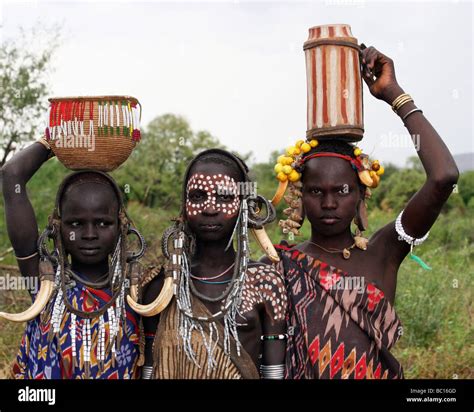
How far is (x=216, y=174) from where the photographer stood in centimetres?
350

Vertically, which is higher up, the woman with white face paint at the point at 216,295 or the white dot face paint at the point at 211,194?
the white dot face paint at the point at 211,194

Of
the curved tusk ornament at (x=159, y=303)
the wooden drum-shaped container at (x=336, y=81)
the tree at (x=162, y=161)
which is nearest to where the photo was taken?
the curved tusk ornament at (x=159, y=303)

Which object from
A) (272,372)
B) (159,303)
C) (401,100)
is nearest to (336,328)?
(272,372)

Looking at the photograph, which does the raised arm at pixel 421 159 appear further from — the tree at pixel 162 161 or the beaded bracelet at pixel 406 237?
the tree at pixel 162 161

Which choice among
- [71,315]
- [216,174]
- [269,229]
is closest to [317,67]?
[216,174]

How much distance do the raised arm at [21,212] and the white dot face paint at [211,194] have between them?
2.55ft

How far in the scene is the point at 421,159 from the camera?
3660mm

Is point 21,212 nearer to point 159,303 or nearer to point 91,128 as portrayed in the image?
point 91,128

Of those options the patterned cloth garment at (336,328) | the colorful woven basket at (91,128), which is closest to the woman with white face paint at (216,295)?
the patterned cloth garment at (336,328)

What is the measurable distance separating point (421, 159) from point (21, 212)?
1.95 meters

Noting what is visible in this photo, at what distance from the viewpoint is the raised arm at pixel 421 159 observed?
356 centimetres

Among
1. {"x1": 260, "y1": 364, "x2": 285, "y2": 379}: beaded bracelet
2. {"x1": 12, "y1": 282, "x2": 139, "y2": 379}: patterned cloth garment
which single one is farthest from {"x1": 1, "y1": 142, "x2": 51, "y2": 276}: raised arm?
{"x1": 260, "y1": 364, "x2": 285, "y2": 379}: beaded bracelet

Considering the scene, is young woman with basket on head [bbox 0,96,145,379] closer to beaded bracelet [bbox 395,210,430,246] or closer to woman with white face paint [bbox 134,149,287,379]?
woman with white face paint [bbox 134,149,287,379]
